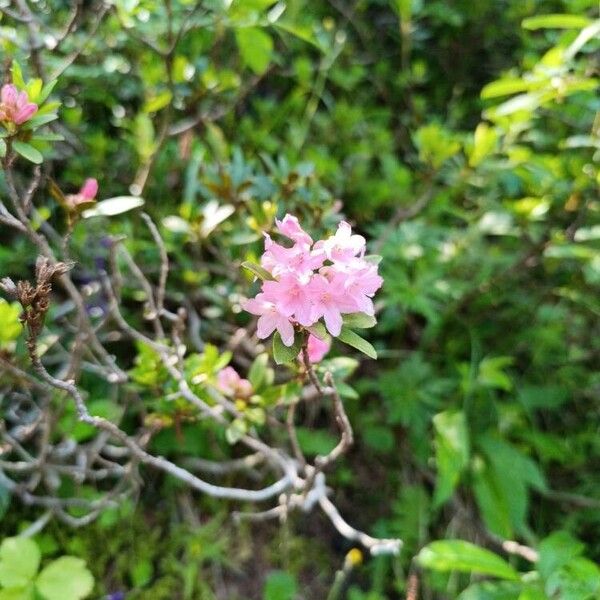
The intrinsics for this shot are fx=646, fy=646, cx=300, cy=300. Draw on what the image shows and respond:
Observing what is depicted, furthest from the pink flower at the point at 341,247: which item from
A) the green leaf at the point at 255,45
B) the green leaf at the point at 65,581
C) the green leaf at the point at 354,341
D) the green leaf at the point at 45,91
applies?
the green leaf at the point at 65,581

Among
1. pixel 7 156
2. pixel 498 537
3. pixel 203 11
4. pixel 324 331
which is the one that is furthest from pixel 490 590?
pixel 203 11

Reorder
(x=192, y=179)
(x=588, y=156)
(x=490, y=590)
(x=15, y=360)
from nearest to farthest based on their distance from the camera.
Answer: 1. (x=15, y=360)
2. (x=490, y=590)
3. (x=192, y=179)
4. (x=588, y=156)

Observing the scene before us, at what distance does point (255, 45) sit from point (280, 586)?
4.11ft

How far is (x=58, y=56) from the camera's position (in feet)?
5.41

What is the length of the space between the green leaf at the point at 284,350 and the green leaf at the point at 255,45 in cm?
82

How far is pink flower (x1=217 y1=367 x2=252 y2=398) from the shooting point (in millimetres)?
1208

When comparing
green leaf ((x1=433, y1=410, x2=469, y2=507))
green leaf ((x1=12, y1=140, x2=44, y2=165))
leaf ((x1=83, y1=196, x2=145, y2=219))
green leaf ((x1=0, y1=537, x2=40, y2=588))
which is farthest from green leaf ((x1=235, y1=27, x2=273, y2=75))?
green leaf ((x1=0, y1=537, x2=40, y2=588))

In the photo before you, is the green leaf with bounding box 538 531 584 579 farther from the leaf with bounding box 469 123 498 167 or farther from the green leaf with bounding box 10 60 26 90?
the green leaf with bounding box 10 60 26 90

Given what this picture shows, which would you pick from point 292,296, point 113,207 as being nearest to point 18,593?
point 113,207

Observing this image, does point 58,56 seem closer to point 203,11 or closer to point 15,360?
point 203,11

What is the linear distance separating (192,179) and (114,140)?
1.39 ft

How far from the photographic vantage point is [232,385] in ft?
3.99

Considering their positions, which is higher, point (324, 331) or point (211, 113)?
point (324, 331)

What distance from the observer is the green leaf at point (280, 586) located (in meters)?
1.52
